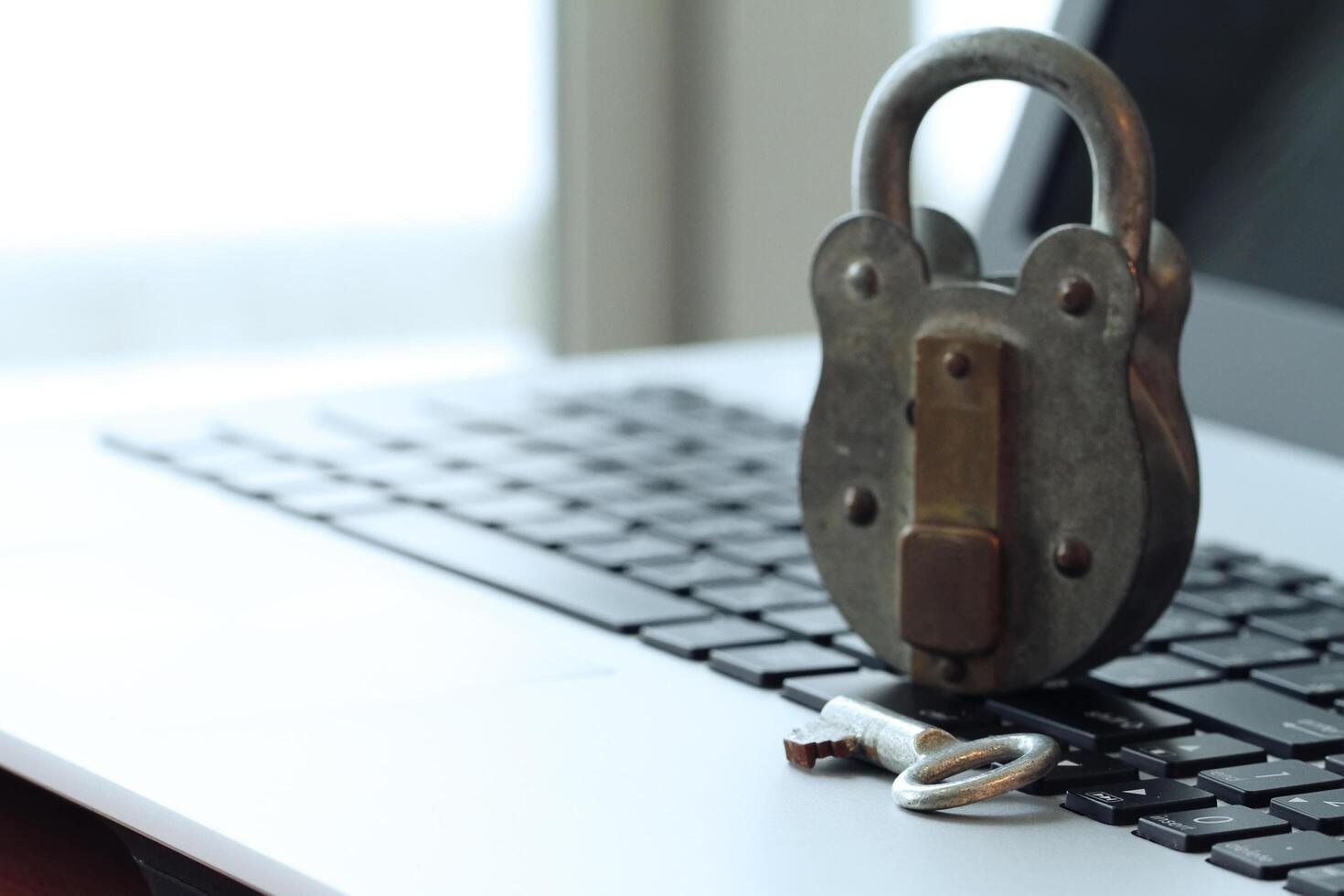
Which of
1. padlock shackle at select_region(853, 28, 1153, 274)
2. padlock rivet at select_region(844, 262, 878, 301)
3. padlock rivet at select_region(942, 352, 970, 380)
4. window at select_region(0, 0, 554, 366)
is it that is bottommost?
window at select_region(0, 0, 554, 366)

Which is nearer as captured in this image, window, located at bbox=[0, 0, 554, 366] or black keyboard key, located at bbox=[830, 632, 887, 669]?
black keyboard key, located at bbox=[830, 632, 887, 669]

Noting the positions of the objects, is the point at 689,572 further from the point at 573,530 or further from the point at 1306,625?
the point at 1306,625

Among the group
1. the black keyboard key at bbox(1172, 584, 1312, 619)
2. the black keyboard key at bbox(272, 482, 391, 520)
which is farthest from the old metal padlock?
the black keyboard key at bbox(272, 482, 391, 520)

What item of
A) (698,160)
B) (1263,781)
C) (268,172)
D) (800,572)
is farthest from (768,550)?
(698,160)

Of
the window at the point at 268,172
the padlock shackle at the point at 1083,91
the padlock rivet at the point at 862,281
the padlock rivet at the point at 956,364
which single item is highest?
the padlock shackle at the point at 1083,91

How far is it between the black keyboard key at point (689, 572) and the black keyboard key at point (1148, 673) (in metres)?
0.13

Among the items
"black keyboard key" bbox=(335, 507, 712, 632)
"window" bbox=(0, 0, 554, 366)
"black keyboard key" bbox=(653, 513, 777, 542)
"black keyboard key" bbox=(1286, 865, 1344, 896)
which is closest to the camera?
"black keyboard key" bbox=(1286, 865, 1344, 896)

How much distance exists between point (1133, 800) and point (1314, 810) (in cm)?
3

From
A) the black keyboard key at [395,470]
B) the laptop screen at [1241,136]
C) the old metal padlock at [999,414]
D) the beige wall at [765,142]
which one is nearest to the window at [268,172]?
the beige wall at [765,142]

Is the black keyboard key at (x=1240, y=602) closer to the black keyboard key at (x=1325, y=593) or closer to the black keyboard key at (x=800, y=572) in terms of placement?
the black keyboard key at (x=1325, y=593)

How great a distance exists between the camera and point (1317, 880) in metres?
0.33

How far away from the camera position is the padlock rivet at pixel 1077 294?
430mm

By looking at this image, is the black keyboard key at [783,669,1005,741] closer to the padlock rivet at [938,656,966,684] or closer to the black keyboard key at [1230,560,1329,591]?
the padlock rivet at [938,656,966,684]

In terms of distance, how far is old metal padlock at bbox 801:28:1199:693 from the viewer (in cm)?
43
